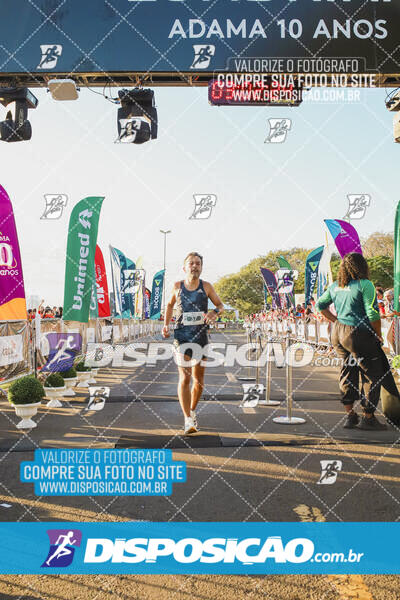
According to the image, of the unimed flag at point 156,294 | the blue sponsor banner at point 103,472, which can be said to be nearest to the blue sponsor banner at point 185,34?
the blue sponsor banner at point 103,472

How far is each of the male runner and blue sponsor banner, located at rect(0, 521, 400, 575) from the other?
2.68 metres

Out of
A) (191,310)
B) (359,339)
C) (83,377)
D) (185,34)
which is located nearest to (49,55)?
(185,34)

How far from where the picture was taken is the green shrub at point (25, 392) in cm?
636

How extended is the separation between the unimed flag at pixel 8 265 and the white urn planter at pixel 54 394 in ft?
5.06

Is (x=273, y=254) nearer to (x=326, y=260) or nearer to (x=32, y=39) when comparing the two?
(x=326, y=260)

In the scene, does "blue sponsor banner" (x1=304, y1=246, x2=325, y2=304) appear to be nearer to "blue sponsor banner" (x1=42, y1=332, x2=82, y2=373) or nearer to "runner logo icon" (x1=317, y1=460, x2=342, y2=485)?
"blue sponsor banner" (x1=42, y1=332, x2=82, y2=373)

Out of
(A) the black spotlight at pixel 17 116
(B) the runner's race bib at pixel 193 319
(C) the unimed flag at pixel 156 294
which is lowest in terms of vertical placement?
(C) the unimed flag at pixel 156 294

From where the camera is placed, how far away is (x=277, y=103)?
26.3 ft

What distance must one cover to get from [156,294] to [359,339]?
32.7 metres

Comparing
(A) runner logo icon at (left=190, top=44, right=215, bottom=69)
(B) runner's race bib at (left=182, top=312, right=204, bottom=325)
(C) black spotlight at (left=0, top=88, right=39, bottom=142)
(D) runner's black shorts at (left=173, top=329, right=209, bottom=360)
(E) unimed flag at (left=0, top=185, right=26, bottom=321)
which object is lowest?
(D) runner's black shorts at (left=173, top=329, right=209, bottom=360)

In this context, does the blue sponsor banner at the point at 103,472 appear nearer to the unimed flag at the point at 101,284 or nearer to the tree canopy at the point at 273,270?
the unimed flag at the point at 101,284

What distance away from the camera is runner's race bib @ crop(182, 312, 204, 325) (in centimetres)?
587

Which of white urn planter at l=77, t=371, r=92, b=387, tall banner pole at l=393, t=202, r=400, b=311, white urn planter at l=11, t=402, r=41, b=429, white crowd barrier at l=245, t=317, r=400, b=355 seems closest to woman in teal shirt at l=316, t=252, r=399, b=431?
tall banner pole at l=393, t=202, r=400, b=311

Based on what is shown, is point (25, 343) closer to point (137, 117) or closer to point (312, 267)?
point (137, 117)
